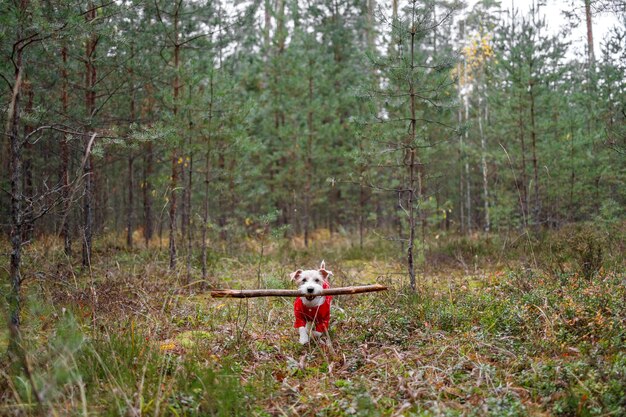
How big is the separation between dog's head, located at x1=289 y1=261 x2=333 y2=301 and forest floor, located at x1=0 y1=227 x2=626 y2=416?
70cm

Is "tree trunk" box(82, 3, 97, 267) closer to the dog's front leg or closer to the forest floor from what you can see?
the forest floor

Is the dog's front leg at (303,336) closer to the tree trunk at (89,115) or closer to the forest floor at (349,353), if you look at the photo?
the forest floor at (349,353)

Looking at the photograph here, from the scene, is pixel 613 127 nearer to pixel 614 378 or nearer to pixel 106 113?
pixel 614 378

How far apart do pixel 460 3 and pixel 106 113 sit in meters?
9.37

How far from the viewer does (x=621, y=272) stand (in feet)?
23.9

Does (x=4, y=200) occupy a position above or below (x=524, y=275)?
above

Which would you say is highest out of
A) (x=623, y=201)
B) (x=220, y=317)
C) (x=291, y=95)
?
(x=291, y=95)

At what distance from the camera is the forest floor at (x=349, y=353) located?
12.3 ft

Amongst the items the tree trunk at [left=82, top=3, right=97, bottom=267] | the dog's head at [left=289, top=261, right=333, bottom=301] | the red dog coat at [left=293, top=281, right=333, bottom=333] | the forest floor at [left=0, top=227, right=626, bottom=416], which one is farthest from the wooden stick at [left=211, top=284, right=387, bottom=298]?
the tree trunk at [left=82, top=3, right=97, bottom=267]

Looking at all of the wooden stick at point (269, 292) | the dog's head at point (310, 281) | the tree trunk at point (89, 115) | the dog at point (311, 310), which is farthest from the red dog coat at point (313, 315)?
the tree trunk at point (89, 115)

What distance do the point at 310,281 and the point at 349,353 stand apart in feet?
3.07

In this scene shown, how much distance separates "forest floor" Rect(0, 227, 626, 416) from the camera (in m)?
3.73

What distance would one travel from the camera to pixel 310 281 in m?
5.74

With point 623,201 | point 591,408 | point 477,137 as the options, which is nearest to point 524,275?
point 591,408
